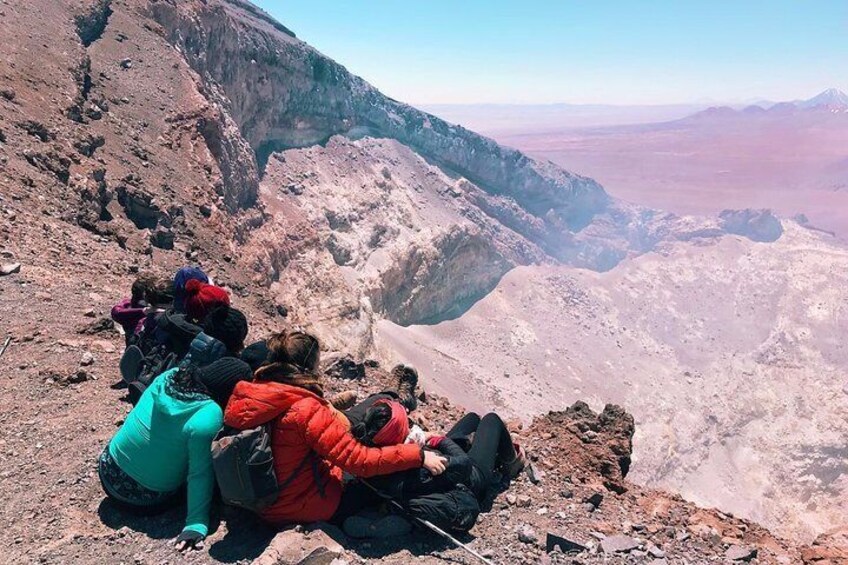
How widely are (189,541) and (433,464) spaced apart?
177 centimetres

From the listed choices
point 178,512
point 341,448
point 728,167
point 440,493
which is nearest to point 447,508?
point 440,493

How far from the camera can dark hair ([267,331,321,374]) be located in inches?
155

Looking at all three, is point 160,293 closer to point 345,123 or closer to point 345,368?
point 345,368

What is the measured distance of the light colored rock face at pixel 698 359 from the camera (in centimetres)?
2986

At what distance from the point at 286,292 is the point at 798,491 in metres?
27.0

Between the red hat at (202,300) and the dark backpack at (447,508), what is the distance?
2.16 m

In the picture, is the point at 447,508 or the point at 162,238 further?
the point at 162,238

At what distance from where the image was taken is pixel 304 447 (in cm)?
395

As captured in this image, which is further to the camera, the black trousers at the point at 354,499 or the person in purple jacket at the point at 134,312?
the person in purple jacket at the point at 134,312

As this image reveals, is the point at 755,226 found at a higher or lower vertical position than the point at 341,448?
lower

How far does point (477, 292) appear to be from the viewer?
43812 mm

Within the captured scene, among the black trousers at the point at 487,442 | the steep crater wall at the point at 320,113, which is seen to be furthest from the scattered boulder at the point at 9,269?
the steep crater wall at the point at 320,113

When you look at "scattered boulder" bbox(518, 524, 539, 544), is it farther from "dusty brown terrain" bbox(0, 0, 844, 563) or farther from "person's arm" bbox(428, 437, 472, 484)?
"person's arm" bbox(428, 437, 472, 484)

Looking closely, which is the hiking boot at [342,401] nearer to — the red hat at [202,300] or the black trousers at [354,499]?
the black trousers at [354,499]
